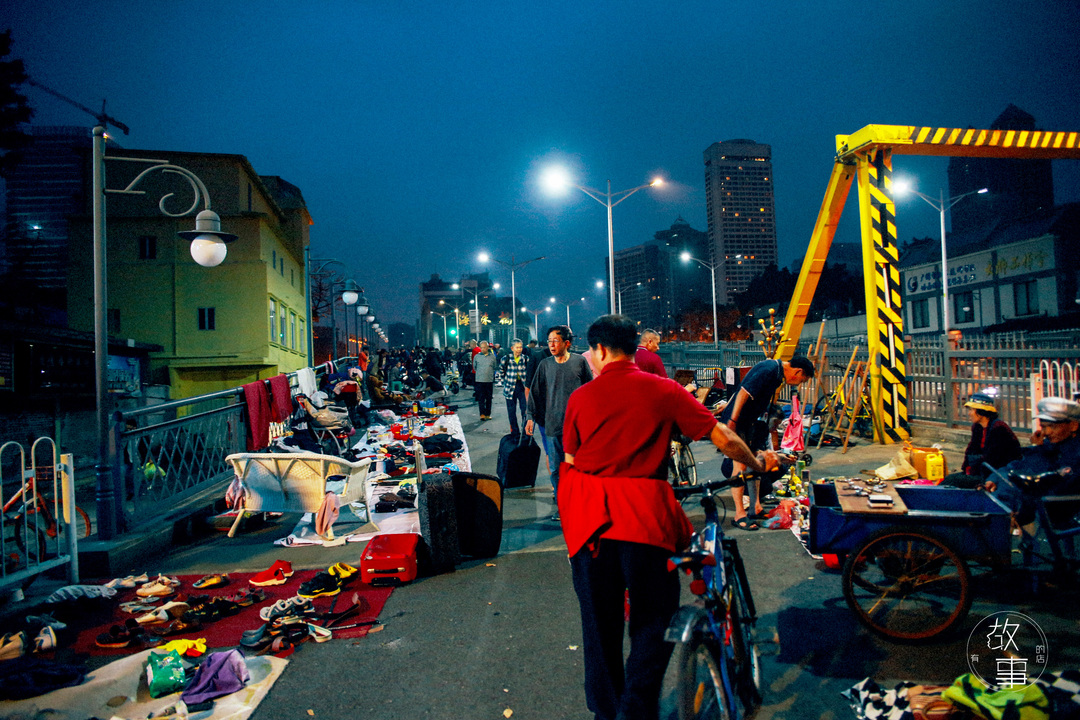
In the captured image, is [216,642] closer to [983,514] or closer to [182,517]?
[182,517]

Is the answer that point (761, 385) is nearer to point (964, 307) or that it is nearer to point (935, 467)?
point (935, 467)

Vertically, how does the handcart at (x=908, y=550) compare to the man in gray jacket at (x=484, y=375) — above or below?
below

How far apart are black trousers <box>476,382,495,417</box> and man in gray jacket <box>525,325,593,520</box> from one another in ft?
31.7

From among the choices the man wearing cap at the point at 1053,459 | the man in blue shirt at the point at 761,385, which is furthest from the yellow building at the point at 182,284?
the man wearing cap at the point at 1053,459

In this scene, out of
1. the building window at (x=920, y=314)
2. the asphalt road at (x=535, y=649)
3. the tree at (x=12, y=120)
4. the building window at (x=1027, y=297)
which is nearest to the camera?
the asphalt road at (x=535, y=649)

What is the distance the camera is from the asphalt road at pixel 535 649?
11.6 feet

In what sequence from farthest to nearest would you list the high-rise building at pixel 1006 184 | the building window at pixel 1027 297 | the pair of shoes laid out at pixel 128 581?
1. the high-rise building at pixel 1006 184
2. the building window at pixel 1027 297
3. the pair of shoes laid out at pixel 128 581

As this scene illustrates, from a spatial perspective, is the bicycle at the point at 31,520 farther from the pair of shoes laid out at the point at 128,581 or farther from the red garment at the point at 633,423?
the red garment at the point at 633,423

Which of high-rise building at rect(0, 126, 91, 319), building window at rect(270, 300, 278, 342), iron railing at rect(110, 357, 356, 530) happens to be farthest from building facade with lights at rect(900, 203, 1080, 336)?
high-rise building at rect(0, 126, 91, 319)

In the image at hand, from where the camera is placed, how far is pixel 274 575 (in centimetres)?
585

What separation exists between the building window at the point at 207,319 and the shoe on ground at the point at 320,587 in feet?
105

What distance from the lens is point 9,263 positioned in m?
50.1

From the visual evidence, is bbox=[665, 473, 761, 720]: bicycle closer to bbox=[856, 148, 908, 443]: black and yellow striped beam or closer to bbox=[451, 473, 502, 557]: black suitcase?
bbox=[451, 473, 502, 557]: black suitcase

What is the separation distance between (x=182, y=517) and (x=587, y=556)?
6415 mm
